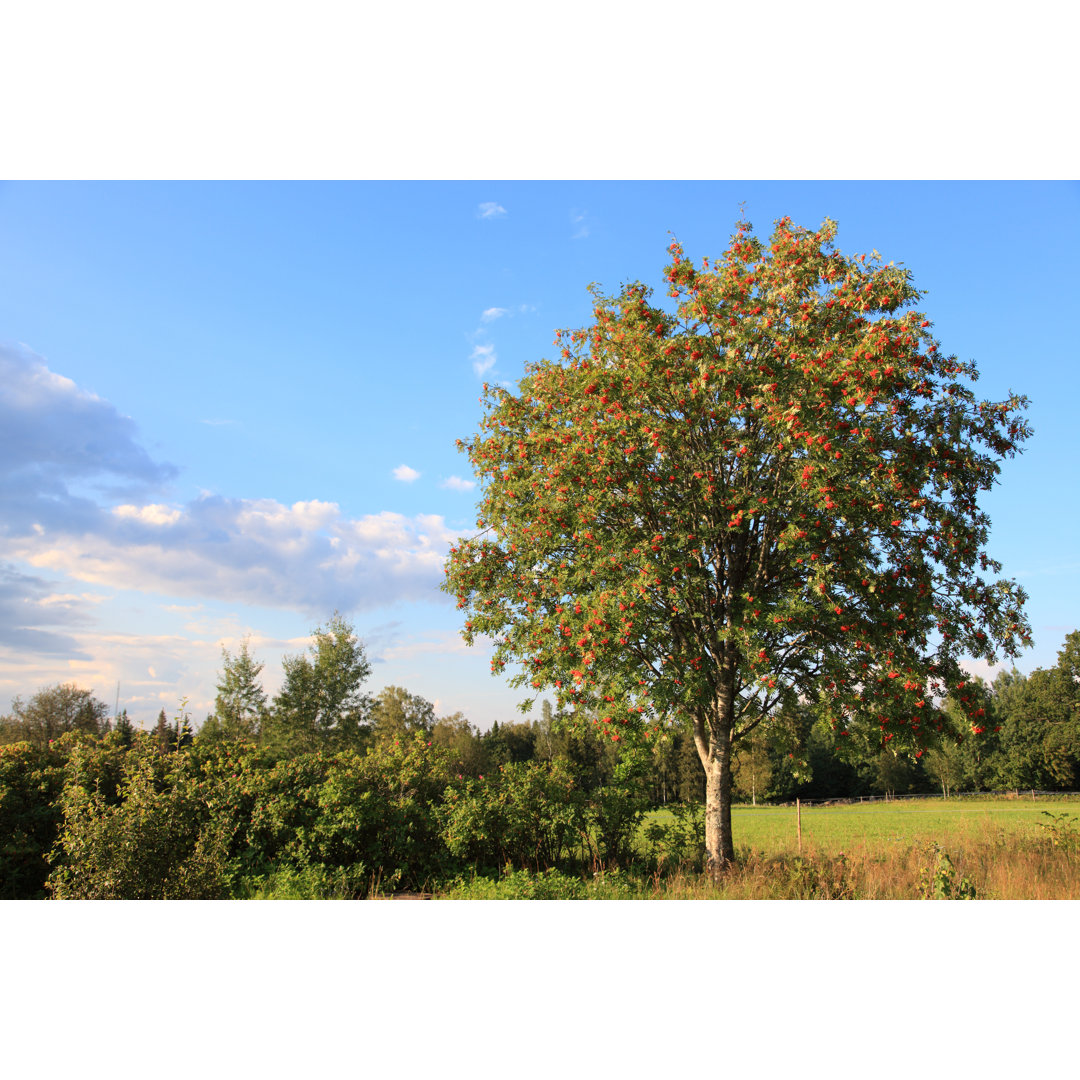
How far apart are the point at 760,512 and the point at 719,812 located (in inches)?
209

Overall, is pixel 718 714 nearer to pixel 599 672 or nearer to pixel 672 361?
pixel 599 672

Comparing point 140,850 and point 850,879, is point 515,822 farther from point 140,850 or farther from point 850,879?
point 140,850

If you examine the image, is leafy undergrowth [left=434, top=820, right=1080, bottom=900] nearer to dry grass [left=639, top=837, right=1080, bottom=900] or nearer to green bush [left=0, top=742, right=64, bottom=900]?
dry grass [left=639, top=837, right=1080, bottom=900]

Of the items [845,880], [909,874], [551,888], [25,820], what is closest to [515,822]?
[551,888]

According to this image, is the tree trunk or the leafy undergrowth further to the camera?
the tree trunk

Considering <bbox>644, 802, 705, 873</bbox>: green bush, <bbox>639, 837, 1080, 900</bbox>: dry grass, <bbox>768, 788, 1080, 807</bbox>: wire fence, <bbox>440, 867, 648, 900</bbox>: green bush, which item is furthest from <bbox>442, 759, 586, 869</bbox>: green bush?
<bbox>768, 788, 1080, 807</bbox>: wire fence

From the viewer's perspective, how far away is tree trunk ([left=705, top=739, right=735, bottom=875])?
11.6 metres

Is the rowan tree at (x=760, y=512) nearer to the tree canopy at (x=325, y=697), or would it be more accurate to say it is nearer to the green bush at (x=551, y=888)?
the green bush at (x=551, y=888)

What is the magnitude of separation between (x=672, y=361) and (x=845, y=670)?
19.0ft

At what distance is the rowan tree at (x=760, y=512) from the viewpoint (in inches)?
404

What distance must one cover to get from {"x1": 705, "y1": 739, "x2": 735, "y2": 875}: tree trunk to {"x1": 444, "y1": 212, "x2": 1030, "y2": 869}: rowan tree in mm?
36

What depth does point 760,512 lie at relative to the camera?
1132 cm

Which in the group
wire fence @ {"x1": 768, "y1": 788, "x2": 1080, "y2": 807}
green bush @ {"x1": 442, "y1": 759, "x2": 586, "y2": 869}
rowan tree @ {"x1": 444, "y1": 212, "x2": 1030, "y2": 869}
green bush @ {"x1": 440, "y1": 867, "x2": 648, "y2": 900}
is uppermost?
rowan tree @ {"x1": 444, "y1": 212, "x2": 1030, "y2": 869}

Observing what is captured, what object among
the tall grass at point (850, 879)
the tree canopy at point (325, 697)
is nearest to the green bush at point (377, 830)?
the tall grass at point (850, 879)
